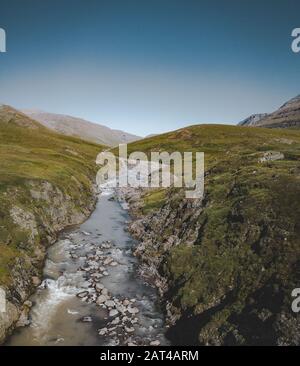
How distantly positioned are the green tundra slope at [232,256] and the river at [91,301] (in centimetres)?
233

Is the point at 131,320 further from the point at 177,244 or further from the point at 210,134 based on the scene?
the point at 210,134

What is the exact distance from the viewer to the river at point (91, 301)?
83.0 feet

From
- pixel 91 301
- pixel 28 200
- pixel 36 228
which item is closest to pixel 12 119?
pixel 28 200

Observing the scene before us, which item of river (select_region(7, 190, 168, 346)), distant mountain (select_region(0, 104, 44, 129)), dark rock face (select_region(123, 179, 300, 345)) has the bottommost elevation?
river (select_region(7, 190, 168, 346))

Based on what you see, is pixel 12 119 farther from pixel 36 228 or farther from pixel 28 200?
pixel 36 228

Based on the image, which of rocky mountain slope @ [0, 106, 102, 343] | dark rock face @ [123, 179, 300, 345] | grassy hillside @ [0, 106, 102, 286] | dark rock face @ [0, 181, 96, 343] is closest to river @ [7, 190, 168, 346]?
dark rock face @ [0, 181, 96, 343]

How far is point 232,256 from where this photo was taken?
99.5 ft

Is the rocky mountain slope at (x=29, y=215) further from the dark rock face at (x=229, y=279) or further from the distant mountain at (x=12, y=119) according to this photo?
the distant mountain at (x=12, y=119)

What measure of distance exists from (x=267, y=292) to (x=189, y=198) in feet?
76.8

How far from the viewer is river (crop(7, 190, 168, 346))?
2530cm

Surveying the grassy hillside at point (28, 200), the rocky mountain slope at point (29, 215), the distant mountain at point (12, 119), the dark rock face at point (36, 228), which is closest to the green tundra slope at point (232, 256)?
the dark rock face at point (36, 228)

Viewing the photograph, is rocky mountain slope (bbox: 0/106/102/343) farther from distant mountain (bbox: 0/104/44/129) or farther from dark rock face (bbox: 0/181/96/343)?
distant mountain (bbox: 0/104/44/129)

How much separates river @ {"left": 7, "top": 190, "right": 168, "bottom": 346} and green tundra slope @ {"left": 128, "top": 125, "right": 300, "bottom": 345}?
2.33 m

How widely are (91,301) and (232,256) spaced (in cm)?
1352
